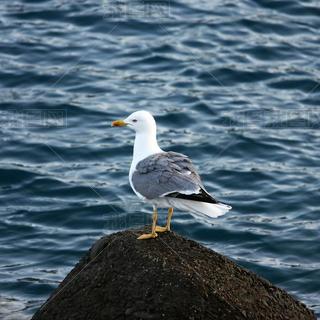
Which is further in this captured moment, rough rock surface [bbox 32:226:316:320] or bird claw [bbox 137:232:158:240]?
bird claw [bbox 137:232:158:240]

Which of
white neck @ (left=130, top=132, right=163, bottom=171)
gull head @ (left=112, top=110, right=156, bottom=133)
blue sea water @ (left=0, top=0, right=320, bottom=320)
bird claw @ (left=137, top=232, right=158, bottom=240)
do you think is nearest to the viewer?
bird claw @ (left=137, top=232, right=158, bottom=240)

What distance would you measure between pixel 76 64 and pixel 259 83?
3573mm

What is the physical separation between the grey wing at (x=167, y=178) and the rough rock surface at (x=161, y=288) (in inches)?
17.8

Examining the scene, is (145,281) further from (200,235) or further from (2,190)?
(2,190)

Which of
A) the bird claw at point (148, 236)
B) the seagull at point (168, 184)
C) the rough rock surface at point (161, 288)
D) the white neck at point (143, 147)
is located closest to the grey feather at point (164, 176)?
the seagull at point (168, 184)

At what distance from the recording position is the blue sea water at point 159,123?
38.3 feet

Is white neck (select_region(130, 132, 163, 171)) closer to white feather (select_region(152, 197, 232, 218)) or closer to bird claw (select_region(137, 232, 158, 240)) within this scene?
white feather (select_region(152, 197, 232, 218))

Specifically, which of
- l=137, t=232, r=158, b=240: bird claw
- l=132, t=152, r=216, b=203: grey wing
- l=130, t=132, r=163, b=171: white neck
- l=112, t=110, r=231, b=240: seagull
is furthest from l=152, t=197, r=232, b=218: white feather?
l=130, t=132, r=163, b=171: white neck

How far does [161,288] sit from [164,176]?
109cm

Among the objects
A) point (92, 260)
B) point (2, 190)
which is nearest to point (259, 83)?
point (2, 190)

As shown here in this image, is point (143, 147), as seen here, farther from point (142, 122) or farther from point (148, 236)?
point (148, 236)

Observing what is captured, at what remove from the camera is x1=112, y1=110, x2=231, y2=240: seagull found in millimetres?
7441

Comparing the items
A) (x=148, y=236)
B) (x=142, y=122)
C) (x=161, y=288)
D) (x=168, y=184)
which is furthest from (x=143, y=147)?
(x=161, y=288)

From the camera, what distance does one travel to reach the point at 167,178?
7.64m
